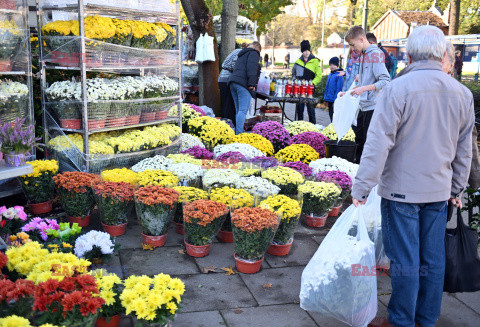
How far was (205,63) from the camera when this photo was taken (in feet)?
33.0

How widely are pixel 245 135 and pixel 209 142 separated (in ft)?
2.01

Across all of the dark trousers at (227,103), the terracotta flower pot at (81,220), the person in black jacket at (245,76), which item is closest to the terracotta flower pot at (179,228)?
the terracotta flower pot at (81,220)

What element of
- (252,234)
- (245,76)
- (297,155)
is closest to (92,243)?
(252,234)

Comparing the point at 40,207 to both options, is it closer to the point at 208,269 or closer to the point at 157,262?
the point at 157,262

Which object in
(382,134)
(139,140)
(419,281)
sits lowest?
(419,281)

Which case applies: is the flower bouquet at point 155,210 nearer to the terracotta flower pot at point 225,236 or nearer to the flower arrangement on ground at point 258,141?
the terracotta flower pot at point 225,236

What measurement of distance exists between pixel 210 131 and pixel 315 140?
1.64m

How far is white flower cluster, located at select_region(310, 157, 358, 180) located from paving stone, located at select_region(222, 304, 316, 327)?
263cm

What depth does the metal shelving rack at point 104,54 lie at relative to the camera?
547 cm

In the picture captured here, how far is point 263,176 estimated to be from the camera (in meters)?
5.39

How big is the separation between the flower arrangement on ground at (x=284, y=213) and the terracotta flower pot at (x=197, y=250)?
2.11ft

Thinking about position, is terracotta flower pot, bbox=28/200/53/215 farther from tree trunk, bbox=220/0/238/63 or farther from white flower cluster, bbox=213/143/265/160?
tree trunk, bbox=220/0/238/63

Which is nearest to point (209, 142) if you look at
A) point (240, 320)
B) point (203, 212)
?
point (203, 212)

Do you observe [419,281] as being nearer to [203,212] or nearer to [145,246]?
[203,212]
